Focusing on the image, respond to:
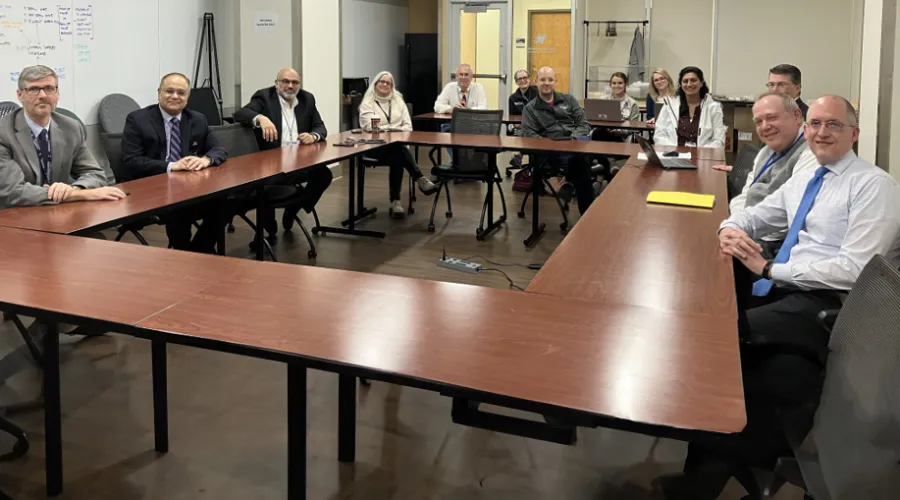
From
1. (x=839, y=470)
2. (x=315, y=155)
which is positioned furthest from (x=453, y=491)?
(x=315, y=155)

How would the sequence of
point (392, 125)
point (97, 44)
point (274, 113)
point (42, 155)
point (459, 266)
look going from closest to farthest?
point (42, 155)
point (459, 266)
point (274, 113)
point (97, 44)
point (392, 125)

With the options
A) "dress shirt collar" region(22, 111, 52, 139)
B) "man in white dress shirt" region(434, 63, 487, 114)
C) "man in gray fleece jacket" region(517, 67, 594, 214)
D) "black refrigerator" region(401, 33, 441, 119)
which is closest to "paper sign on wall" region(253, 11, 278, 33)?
"man in white dress shirt" region(434, 63, 487, 114)

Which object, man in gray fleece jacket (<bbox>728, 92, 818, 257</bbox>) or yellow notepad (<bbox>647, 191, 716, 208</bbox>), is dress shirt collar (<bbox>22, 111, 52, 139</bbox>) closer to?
yellow notepad (<bbox>647, 191, 716, 208</bbox>)

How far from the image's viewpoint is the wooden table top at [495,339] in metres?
1.53

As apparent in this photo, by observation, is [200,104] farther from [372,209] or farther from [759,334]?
[759,334]

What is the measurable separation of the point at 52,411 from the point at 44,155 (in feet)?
5.22

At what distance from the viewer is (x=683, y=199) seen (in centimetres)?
370

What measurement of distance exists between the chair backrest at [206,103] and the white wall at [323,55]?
88 centimetres

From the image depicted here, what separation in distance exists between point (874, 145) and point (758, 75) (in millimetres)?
5519

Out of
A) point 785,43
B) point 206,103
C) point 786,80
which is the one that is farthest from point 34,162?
point 785,43

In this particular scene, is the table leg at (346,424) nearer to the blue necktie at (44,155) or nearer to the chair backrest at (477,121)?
the blue necktie at (44,155)

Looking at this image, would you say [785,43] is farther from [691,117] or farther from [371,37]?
[371,37]

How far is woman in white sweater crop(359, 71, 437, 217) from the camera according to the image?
21.6ft

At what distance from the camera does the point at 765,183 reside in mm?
3516
